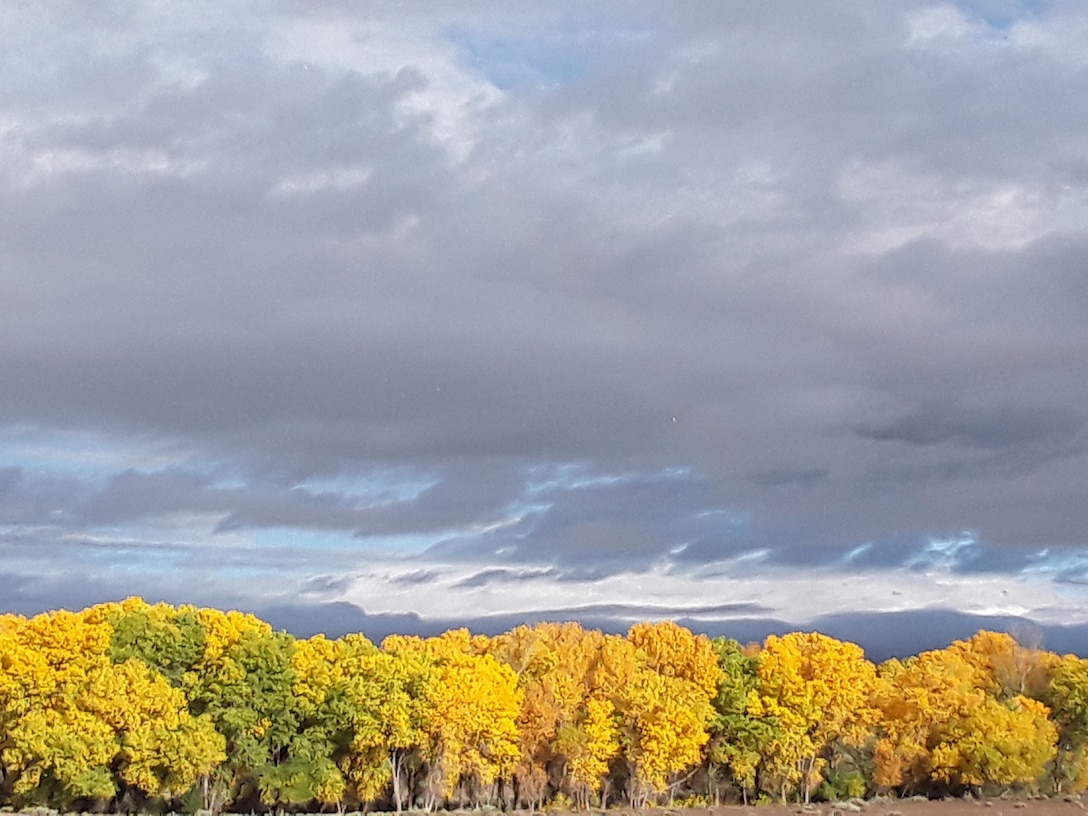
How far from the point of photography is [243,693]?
112m

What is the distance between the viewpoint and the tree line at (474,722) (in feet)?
340

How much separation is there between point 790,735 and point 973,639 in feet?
136

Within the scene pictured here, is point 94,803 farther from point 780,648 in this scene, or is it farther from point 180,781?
point 780,648

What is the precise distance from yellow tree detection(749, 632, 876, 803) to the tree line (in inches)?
7.8

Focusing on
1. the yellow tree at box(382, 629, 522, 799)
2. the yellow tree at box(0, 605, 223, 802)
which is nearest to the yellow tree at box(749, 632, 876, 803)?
the yellow tree at box(382, 629, 522, 799)

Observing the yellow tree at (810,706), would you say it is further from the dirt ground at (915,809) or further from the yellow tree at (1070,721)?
the yellow tree at (1070,721)

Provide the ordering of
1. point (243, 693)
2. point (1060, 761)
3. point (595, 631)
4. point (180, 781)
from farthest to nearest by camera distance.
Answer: point (595, 631) → point (1060, 761) → point (243, 693) → point (180, 781)

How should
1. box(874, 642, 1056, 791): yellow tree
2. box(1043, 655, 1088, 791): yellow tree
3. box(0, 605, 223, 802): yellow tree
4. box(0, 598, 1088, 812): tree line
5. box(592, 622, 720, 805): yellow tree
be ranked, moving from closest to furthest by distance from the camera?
1. box(0, 605, 223, 802): yellow tree
2. box(0, 598, 1088, 812): tree line
3. box(592, 622, 720, 805): yellow tree
4. box(874, 642, 1056, 791): yellow tree
5. box(1043, 655, 1088, 791): yellow tree

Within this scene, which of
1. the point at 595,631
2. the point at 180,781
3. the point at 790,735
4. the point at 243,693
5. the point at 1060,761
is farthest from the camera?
the point at 595,631

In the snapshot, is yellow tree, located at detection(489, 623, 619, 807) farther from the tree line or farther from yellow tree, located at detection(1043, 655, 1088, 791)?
yellow tree, located at detection(1043, 655, 1088, 791)

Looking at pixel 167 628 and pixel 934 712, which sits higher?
pixel 167 628

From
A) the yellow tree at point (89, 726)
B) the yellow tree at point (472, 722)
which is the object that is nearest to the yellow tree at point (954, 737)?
the yellow tree at point (472, 722)

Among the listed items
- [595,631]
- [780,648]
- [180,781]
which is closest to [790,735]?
[780,648]

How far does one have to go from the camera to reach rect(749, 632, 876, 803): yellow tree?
11969cm
